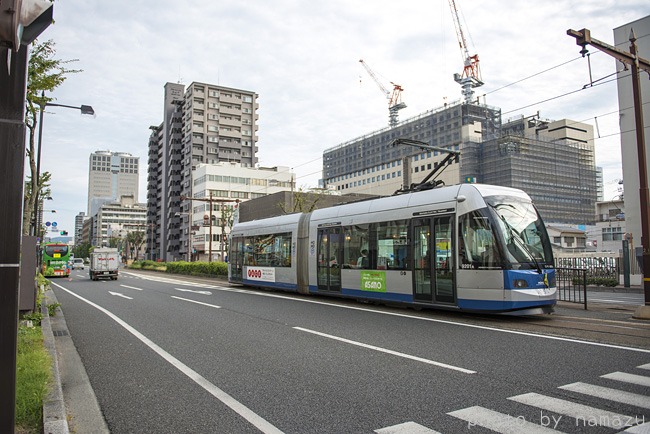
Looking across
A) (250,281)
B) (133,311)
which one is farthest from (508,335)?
(250,281)

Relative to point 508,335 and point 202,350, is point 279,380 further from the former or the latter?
point 508,335

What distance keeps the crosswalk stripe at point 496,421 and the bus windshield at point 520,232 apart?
242 inches

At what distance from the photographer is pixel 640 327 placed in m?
9.35

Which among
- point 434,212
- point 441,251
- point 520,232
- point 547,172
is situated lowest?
point 441,251

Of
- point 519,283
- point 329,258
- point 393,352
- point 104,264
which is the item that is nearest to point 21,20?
point 393,352

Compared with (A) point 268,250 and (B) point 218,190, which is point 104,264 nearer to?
(A) point 268,250

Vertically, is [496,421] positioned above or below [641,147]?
below

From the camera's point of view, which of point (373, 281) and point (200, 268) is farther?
point (200, 268)

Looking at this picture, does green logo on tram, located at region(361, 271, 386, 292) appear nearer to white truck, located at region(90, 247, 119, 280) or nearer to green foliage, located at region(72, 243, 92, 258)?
white truck, located at region(90, 247, 119, 280)

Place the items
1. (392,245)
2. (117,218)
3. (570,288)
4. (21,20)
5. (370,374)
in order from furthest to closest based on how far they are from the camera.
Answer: (117,218) → (570,288) → (392,245) → (370,374) → (21,20)

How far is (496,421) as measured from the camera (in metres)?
4.20

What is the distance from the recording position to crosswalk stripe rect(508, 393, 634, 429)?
4.14 m

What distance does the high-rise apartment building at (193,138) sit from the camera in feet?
311

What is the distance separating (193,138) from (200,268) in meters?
63.0
